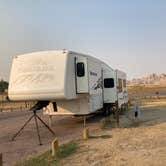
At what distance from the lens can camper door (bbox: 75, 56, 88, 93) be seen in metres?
15.7

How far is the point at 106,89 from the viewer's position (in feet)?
71.0

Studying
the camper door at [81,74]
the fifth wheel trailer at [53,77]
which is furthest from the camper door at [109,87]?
the camper door at [81,74]

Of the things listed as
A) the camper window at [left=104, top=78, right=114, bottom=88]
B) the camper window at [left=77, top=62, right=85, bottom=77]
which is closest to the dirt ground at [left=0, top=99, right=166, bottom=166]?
the camper window at [left=77, top=62, right=85, bottom=77]

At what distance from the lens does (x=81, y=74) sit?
51.8 ft

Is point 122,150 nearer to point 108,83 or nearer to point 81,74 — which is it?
point 81,74

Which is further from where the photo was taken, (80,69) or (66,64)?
(80,69)

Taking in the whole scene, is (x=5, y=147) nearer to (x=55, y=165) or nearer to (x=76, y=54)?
(x=55, y=165)

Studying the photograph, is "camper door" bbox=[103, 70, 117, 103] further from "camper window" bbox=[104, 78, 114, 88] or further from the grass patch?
the grass patch

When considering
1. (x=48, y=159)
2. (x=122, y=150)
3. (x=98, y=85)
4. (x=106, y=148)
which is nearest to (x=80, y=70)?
(x=98, y=85)

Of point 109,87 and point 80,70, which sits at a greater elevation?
point 80,70

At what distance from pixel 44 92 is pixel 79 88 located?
6.55ft

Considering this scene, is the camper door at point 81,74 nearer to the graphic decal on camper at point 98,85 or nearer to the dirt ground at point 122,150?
the graphic decal on camper at point 98,85

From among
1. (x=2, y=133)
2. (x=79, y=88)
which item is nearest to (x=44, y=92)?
(x=79, y=88)

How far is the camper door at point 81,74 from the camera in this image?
1569 cm
